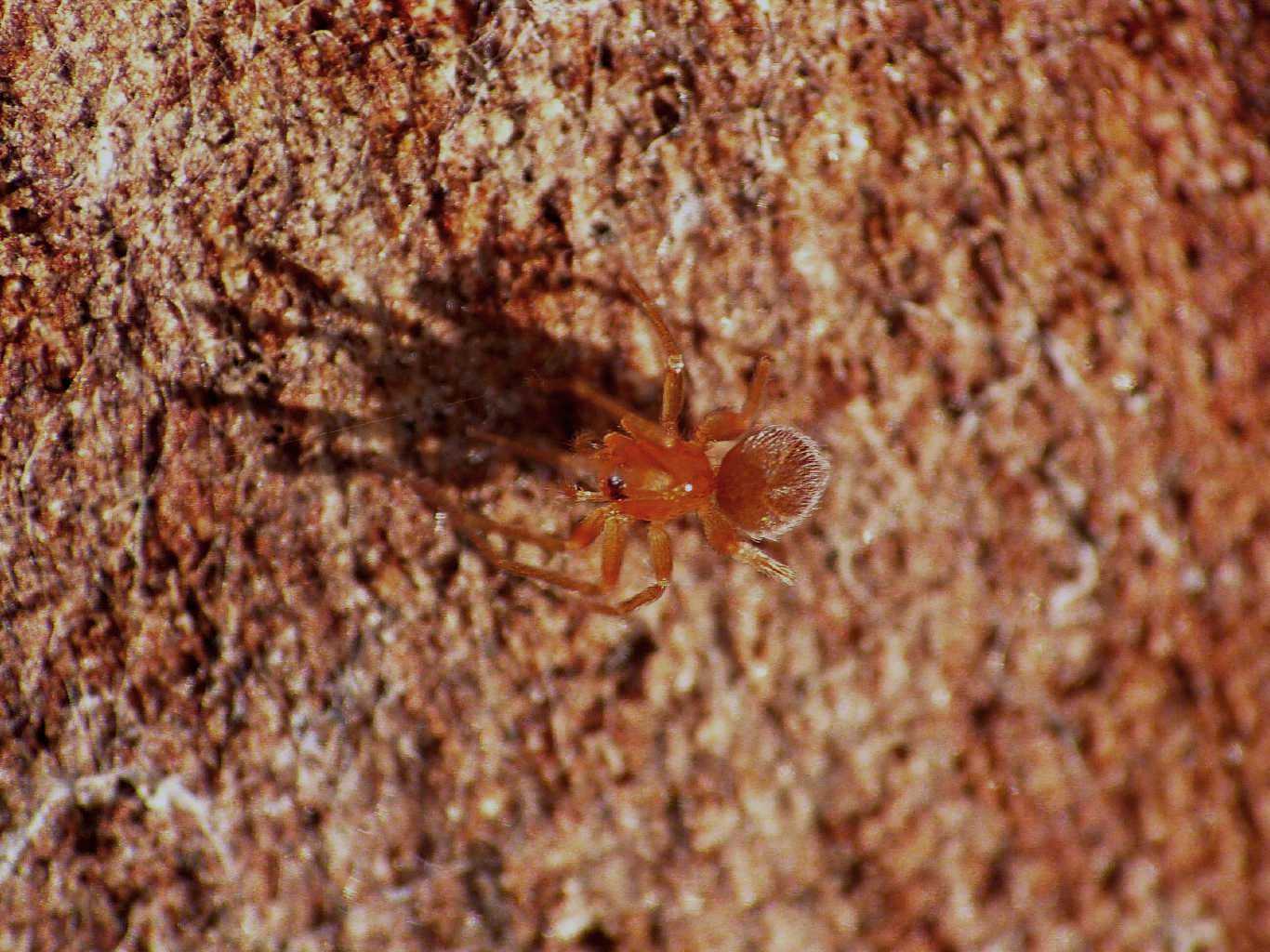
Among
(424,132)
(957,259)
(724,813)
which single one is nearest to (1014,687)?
(724,813)

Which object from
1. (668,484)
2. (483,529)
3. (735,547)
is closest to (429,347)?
(483,529)

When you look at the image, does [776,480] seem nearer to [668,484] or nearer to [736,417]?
[736,417]

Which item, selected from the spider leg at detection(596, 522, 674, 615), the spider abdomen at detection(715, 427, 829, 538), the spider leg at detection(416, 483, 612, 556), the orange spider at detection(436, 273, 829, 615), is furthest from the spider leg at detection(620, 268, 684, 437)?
the spider leg at detection(416, 483, 612, 556)

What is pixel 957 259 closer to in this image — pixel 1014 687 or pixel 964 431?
pixel 964 431

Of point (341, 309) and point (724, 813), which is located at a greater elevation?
point (341, 309)

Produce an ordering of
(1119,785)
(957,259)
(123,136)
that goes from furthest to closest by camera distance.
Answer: (123,136) → (957,259) → (1119,785)

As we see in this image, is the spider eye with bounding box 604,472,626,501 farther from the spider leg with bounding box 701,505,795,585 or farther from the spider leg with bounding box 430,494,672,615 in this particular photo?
the spider leg with bounding box 701,505,795,585
